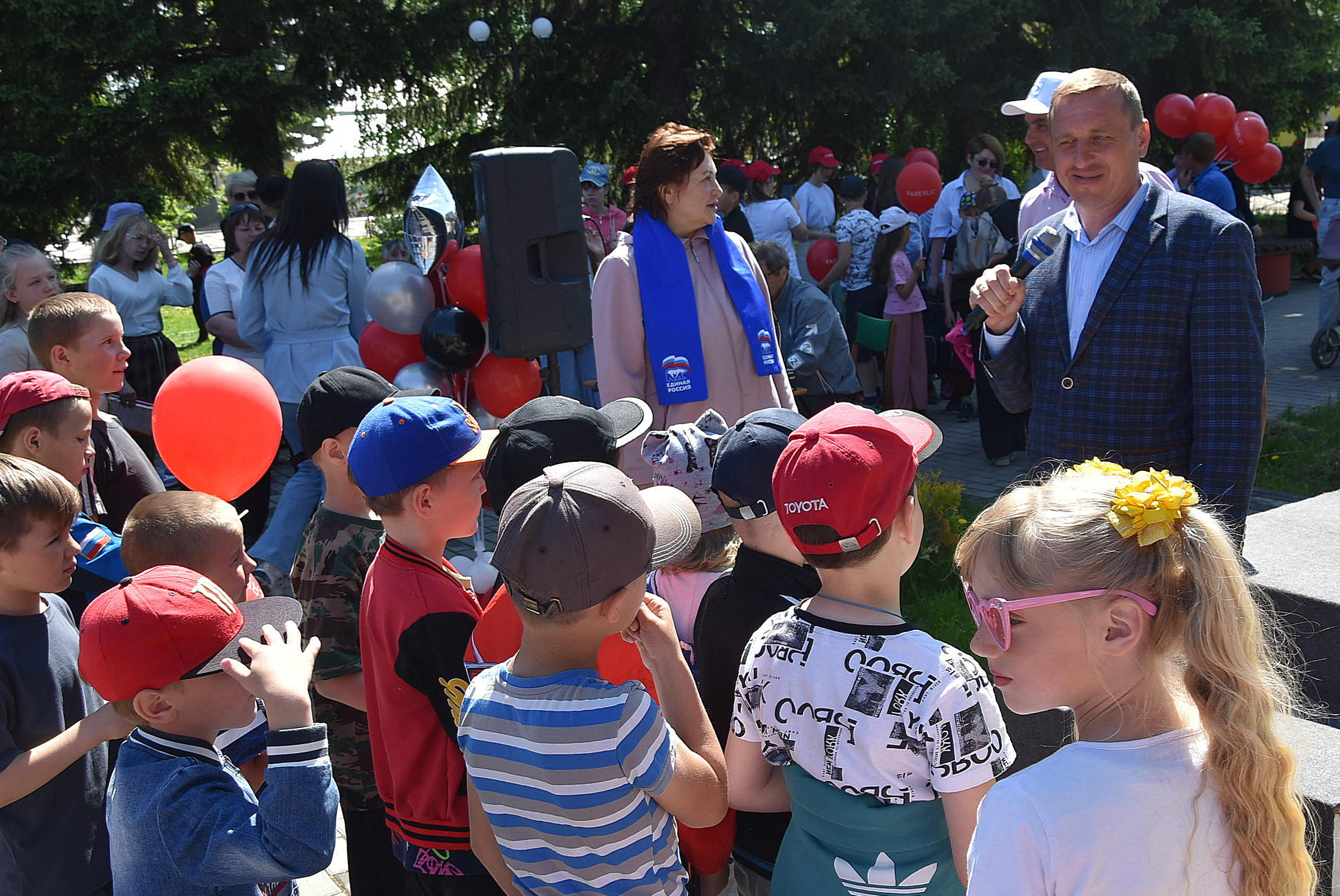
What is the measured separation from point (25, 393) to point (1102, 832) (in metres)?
2.78

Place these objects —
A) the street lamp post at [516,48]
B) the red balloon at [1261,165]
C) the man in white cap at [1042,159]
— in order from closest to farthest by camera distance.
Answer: the man in white cap at [1042,159] < the red balloon at [1261,165] < the street lamp post at [516,48]

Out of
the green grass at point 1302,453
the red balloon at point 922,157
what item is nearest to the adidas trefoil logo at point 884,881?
the green grass at point 1302,453

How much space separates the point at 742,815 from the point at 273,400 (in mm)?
2343

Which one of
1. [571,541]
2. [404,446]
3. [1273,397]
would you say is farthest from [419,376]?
[1273,397]

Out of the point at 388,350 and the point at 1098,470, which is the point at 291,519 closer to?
the point at 388,350

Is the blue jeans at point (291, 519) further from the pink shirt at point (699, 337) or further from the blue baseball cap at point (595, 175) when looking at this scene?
the blue baseball cap at point (595, 175)

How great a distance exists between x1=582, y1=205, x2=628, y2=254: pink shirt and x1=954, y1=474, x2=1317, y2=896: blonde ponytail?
22.2 feet

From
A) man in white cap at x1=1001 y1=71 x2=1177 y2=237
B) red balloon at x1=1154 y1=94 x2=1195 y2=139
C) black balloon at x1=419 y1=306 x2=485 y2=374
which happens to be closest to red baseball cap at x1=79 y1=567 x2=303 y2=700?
man in white cap at x1=1001 y1=71 x2=1177 y2=237

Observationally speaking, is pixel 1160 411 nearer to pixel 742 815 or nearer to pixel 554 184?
pixel 742 815

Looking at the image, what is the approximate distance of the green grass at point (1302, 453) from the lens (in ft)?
20.5

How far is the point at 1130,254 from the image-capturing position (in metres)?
2.87

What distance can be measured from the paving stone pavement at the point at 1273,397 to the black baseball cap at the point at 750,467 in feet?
13.7

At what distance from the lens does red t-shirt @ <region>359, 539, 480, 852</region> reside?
6.90 feet

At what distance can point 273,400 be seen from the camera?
12.1 feet
